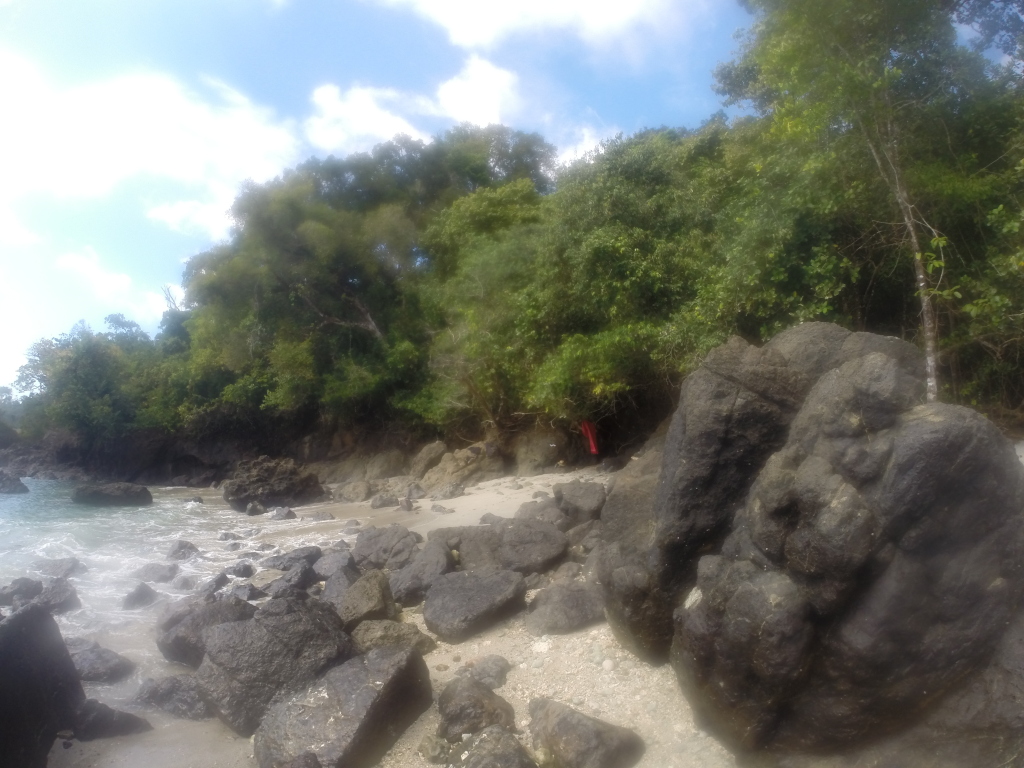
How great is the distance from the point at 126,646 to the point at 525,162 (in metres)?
23.3

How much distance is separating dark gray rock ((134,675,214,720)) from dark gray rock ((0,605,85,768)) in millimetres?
702

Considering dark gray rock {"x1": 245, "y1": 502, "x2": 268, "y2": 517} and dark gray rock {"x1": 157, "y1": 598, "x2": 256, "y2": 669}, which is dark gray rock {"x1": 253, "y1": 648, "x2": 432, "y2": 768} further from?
dark gray rock {"x1": 245, "y1": 502, "x2": 268, "y2": 517}

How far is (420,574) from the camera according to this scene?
9719 millimetres

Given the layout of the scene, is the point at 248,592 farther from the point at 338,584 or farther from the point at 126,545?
the point at 126,545

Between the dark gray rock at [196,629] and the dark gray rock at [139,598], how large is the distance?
2.35m

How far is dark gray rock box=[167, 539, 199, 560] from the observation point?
1391cm

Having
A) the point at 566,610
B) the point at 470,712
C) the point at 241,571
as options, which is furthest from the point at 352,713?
the point at 241,571

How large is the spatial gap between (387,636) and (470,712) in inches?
72.1

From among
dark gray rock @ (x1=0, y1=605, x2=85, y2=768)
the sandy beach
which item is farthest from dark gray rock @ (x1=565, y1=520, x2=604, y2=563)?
dark gray rock @ (x1=0, y1=605, x2=85, y2=768)

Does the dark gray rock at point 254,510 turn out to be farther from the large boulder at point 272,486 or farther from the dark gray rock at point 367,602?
the dark gray rock at point 367,602

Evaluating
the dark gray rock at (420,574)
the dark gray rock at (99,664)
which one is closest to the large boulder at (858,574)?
the dark gray rock at (420,574)

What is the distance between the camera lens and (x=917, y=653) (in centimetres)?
473

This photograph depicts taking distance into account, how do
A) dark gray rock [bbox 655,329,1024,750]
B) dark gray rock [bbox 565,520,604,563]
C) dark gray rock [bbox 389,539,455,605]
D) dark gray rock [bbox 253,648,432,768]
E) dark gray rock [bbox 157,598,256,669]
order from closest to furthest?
dark gray rock [bbox 655,329,1024,750], dark gray rock [bbox 253,648,432,768], dark gray rock [bbox 157,598,256,669], dark gray rock [bbox 389,539,455,605], dark gray rock [bbox 565,520,604,563]

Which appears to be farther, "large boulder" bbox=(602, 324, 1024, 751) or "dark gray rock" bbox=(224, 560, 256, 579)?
"dark gray rock" bbox=(224, 560, 256, 579)
